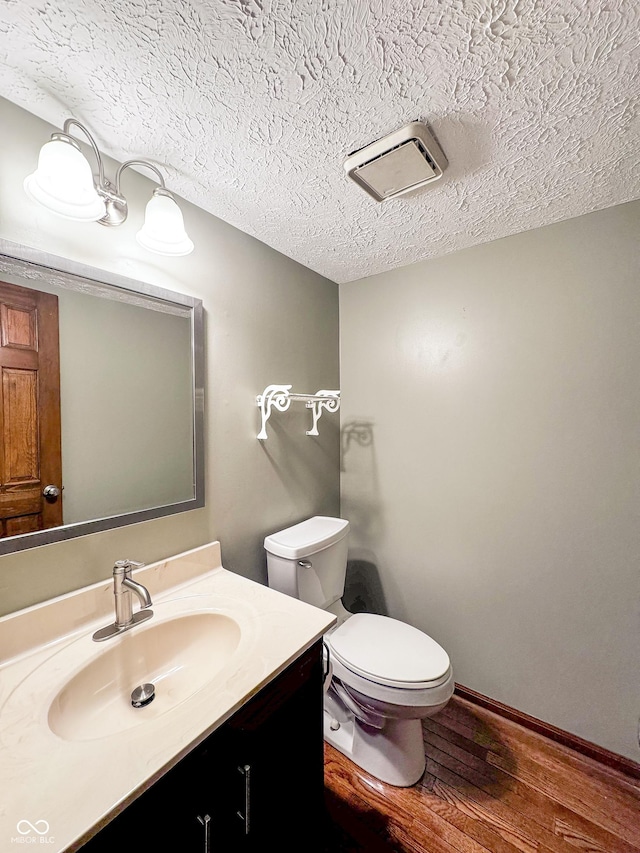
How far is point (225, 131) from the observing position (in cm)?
95

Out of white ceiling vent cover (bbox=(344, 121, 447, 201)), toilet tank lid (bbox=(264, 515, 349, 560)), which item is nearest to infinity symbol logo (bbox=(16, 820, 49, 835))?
toilet tank lid (bbox=(264, 515, 349, 560))

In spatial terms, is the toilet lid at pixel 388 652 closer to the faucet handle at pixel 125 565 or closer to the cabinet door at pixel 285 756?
the cabinet door at pixel 285 756

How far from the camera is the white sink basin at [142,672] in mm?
770

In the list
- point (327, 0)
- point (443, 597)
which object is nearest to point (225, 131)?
point (327, 0)

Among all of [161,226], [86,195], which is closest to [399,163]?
[161,226]

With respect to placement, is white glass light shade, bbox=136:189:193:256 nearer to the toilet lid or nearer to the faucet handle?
the faucet handle

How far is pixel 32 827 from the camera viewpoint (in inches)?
18.7

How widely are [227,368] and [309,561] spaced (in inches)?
34.2

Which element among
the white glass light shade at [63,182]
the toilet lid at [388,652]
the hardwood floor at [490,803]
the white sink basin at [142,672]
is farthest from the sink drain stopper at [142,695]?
the white glass light shade at [63,182]

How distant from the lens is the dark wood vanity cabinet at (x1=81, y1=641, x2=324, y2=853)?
1.90 ft

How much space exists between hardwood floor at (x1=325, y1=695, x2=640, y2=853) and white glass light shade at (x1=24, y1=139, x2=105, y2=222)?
2.02 m

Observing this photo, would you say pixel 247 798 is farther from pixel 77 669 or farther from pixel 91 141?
pixel 91 141

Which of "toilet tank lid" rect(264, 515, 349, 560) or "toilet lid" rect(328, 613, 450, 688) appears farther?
Result: "toilet tank lid" rect(264, 515, 349, 560)

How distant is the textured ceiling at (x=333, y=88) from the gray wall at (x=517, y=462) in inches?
14.6
